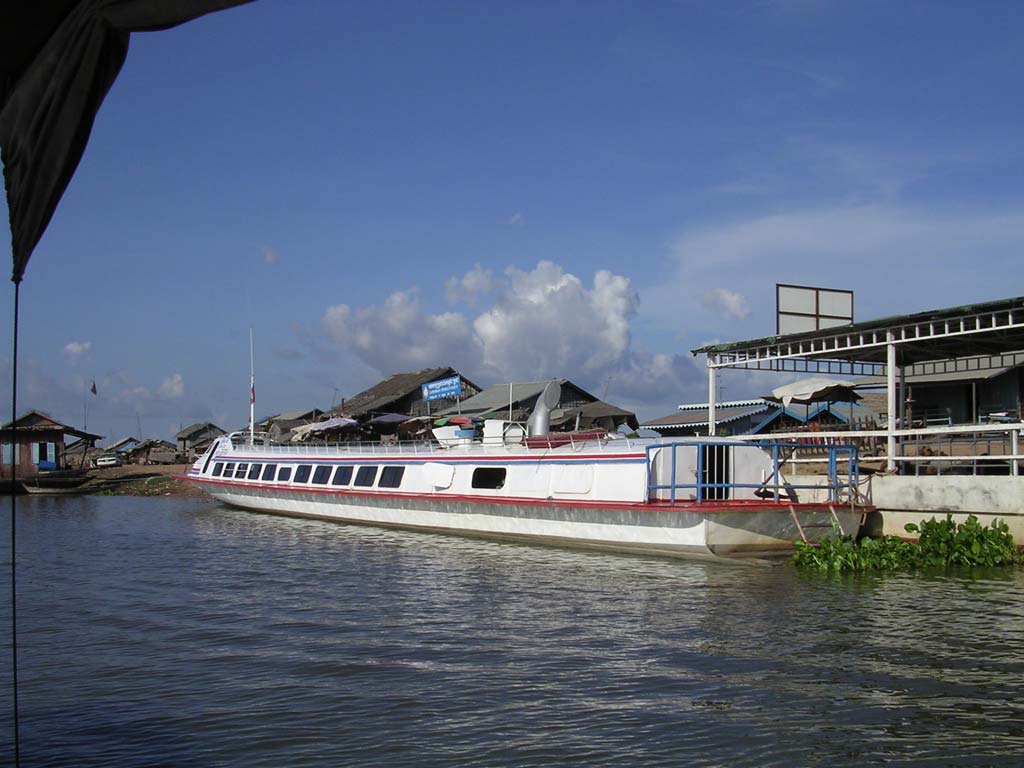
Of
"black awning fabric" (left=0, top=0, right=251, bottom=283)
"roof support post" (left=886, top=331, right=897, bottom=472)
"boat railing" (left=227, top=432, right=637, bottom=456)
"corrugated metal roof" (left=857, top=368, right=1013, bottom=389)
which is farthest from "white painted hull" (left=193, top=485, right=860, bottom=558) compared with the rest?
"black awning fabric" (left=0, top=0, right=251, bottom=283)

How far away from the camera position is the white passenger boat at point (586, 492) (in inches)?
760

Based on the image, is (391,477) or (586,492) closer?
(586,492)

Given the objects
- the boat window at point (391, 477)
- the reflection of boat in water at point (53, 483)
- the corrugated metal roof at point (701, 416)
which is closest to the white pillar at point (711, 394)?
the boat window at point (391, 477)

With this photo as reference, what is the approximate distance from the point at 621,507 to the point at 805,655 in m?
9.26

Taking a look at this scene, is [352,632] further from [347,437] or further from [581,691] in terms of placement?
[347,437]

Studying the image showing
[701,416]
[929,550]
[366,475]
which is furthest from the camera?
[701,416]

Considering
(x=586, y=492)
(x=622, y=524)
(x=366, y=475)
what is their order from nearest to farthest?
(x=622, y=524) → (x=586, y=492) → (x=366, y=475)

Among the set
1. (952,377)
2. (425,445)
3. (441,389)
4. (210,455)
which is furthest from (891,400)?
(210,455)

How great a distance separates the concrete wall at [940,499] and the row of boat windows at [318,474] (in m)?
13.8

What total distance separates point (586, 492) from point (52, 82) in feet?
63.1

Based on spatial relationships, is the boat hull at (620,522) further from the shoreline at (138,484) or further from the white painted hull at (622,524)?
the shoreline at (138,484)

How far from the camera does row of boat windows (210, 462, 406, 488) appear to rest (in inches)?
1124

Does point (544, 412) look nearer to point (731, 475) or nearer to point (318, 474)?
point (731, 475)

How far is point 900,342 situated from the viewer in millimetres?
Result: 21156
